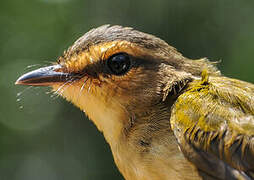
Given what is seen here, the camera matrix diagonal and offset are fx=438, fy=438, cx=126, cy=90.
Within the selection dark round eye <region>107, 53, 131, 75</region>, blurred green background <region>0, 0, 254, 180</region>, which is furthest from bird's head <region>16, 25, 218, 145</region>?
blurred green background <region>0, 0, 254, 180</region>

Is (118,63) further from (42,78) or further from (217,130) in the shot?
(217,130)

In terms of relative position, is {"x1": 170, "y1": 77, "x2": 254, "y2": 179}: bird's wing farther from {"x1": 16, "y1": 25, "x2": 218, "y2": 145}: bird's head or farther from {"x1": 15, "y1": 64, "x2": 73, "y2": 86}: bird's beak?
{"x1": 15, "y1": 64, "x2": 73, "y2": 86}: bird's beak

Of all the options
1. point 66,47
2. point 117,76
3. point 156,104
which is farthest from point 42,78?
point 66,47

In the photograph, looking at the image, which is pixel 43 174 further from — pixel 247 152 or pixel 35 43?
pixel 247 152

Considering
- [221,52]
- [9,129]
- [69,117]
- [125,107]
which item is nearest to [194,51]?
[221,52]

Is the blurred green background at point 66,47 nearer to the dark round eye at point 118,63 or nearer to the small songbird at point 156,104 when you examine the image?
the small songbird at point 156,104

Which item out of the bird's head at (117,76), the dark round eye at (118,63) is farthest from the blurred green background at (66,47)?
the dark round eye at (118,63)
